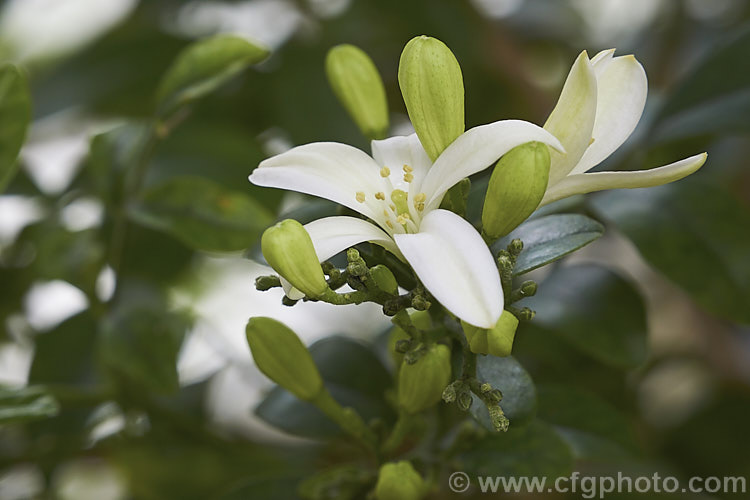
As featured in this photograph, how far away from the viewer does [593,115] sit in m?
0.35

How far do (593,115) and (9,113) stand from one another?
353 mm

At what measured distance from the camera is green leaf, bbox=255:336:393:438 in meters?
0.50

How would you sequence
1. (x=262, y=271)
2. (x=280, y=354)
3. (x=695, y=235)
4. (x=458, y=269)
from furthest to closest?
1. (x=262, y=271)
2. (x=695, y=235)
3. (x=280, y=354)
4. (x=458, y=269)

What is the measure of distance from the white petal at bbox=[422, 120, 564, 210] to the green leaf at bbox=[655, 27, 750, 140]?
28 centimetres

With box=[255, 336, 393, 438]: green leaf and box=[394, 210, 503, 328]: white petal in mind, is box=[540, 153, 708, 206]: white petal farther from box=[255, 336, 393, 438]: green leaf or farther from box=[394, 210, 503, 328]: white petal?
box=[255, 336, 393, 438]: green leaf

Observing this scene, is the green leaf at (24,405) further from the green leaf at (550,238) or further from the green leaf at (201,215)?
the green leaf at (550,238)

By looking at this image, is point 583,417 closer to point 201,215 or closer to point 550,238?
point 550,238

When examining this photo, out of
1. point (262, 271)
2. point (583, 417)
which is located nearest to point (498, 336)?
point (583, 417)

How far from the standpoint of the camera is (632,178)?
1.16 ft

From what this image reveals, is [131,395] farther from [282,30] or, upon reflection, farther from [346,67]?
[282,30]

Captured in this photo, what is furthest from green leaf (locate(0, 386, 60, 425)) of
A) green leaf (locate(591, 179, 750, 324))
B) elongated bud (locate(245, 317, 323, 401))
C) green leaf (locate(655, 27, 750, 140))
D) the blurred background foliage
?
green leaf (locate(655, 27, 750, 140))

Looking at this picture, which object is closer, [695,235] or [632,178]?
[632,178]

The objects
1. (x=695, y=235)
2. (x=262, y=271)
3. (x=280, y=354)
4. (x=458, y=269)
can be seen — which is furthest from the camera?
(x=262, y=271)

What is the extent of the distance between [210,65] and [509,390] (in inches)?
11.5
